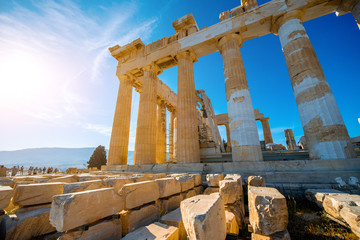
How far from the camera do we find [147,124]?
35.8ft

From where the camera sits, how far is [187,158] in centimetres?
864

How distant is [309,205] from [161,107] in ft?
53.0

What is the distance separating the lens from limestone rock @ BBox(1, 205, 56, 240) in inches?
87.6

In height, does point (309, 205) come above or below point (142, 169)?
below

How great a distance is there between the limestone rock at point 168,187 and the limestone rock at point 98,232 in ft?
3.76

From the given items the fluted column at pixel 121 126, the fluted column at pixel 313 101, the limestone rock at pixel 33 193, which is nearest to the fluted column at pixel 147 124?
the fluted column at pixel 121 126

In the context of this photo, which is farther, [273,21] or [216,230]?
[273,21]

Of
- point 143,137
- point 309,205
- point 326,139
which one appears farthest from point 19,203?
point 326,139

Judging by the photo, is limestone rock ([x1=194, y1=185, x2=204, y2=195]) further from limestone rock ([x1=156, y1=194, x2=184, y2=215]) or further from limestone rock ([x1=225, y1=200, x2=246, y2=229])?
limestone rock ([x1=225, y1=200, x2=246, y2=229])

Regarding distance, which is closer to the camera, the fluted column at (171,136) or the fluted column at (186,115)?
the fluted column at (186,115)

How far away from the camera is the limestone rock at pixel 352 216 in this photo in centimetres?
188

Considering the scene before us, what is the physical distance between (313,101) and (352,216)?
6446 mm

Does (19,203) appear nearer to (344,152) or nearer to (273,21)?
(344,152)

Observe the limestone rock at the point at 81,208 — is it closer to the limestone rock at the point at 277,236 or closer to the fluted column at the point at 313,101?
the limestone rock at the point at 277,236
